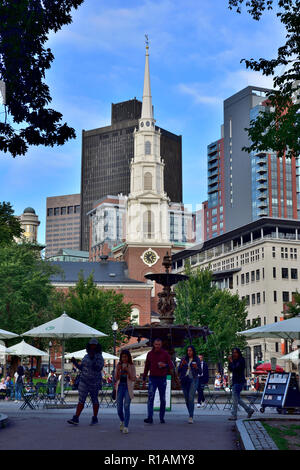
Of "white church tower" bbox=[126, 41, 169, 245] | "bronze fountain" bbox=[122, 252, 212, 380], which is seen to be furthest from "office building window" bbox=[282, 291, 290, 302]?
"bronze fountain" bbox=[122, 252, 212, 380]

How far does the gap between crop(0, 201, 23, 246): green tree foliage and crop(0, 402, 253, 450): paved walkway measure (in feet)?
43.9

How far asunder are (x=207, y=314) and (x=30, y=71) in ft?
148

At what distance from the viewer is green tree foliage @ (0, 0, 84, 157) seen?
15.1 m

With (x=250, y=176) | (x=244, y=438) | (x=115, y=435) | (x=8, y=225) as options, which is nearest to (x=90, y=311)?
(x=8, y=225)

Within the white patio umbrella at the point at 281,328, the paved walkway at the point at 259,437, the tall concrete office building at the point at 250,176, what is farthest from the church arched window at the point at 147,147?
the paved walkway at the point at 259,437

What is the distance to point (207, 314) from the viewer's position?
58969 millimetres

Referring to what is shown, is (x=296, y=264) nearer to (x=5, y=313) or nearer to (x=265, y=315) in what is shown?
(x=265, y=315)

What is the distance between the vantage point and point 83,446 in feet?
33.5

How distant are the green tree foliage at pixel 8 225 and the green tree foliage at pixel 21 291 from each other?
21.7m

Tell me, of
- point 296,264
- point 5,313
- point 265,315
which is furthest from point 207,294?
point 296,264

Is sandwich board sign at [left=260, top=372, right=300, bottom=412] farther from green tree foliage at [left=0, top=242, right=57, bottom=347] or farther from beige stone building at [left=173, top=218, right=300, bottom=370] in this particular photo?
beige stone building at [left=173, top=218, right=300, bottom=370]

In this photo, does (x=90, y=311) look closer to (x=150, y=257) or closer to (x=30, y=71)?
(x=150, y=257)

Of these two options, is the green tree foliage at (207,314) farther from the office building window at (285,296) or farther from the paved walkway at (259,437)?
the paved walkway at (259,437)

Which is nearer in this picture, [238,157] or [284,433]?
[284,433]
